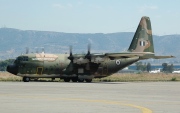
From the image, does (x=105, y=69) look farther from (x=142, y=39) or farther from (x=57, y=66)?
(x=142, y=39)

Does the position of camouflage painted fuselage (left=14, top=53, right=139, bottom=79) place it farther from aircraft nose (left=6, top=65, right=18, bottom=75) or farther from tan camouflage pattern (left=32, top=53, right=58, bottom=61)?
aircraft nose (left=6, top=65, right=18, bottom=75)

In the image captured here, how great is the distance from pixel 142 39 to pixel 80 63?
29.1 feet

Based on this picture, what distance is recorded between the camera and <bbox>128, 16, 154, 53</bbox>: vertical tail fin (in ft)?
203

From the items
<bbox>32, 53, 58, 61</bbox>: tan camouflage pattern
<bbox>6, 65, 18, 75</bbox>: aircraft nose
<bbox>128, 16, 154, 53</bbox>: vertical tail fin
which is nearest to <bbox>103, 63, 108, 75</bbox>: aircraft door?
<bbox>128, 16, 154, 53</bbox>: vertical tail fin

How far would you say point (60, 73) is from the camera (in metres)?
57.9

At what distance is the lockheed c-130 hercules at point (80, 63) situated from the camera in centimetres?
5666

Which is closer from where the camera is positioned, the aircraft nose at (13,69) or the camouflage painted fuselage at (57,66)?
the aircraft nose at (13,69)

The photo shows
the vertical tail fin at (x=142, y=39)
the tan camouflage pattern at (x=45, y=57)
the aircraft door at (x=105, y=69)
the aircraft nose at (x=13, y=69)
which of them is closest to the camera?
the aircraft nose at (x=13, y=69)

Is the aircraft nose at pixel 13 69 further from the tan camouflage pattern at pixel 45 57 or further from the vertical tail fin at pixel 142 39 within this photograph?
the vertical tail fin at pixel 142 39

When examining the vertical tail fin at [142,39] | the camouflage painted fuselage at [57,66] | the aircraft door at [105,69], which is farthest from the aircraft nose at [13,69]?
the vertical tail fin at [142,39]
